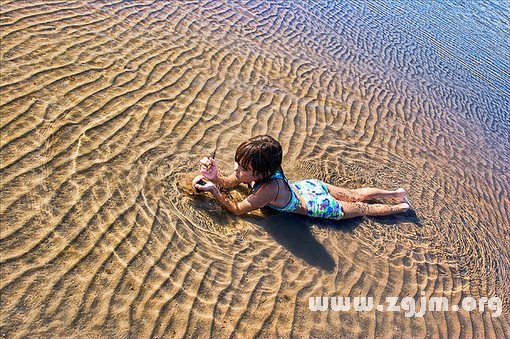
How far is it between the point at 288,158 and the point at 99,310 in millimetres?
3121

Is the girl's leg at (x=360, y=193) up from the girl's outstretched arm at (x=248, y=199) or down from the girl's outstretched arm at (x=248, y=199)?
down

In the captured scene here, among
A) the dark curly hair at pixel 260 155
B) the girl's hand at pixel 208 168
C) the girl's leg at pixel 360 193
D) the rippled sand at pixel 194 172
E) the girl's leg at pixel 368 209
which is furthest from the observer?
the girl's leg at pixel 360 193

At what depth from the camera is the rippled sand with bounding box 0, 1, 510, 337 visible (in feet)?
12.1

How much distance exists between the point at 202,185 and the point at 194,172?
1.55 feet

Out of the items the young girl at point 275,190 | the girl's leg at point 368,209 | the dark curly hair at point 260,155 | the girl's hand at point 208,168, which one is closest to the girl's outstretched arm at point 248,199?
the young girl at point 275,190

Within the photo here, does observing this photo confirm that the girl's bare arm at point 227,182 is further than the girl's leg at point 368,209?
No

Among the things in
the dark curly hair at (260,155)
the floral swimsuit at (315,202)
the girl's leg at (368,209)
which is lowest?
the girl's leg at (368,209)

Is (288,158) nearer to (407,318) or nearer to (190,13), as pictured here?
(407,318)

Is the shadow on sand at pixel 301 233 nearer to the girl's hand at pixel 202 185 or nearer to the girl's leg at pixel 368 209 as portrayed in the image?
the girl's leg at pixel 368 209

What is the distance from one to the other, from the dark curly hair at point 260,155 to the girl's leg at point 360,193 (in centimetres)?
132

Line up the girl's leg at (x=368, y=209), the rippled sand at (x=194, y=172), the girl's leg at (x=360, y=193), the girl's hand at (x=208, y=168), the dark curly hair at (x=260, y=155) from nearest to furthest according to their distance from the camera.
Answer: the rippled sand at (x=194, y=172) < the dark curly hair at (x=260, y=155) < the girl's hand at (x=208, y=168) < the girl's leg at (x=368, y=209) < the girl's leg at (x=360, y=193)

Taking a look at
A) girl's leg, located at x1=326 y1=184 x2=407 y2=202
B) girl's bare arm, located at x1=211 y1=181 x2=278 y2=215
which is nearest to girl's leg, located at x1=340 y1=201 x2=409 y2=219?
girl's leg, located at x1=326 y1=184 x2=407 y2=202

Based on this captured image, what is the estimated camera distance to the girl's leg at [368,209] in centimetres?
520

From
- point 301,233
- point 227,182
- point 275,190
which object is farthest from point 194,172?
point 301,233
